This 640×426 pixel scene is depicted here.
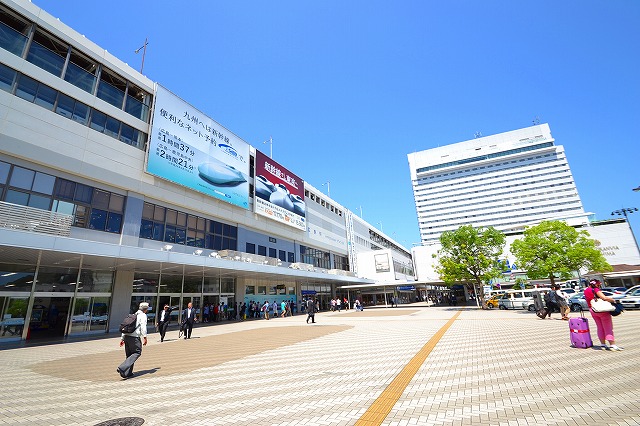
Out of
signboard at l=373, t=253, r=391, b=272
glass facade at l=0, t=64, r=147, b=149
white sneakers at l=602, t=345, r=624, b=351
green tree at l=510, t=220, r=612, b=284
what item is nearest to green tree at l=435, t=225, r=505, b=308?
green tree at l=510, t=220, r=612, b=284

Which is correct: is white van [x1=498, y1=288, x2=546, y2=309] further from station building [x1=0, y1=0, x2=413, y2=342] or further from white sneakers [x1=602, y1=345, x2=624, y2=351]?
white sneakers [x1=602, y1=345, x2=624, y2=351]

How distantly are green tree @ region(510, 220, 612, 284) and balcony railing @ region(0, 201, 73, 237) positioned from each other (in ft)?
100

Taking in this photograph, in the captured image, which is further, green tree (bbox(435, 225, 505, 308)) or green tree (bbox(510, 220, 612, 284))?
green tree (bbox(435, 225, 505, 308))

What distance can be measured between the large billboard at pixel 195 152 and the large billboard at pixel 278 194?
7.36 ft

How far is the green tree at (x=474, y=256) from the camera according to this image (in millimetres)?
28938

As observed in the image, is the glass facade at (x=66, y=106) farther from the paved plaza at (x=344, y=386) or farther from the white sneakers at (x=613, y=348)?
the white sneakers at (x=613, y=348)

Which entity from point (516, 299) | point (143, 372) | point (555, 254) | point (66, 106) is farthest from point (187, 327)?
point (516, 299)

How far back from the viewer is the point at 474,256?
2955 cm

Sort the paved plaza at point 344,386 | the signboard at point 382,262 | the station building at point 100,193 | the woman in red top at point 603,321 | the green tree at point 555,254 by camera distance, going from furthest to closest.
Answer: the signboard at point 382,262, the green tree at point 555,254, the station building at point 100,193, the woman in red top at point 603,321, the paved plaza at point 344,386

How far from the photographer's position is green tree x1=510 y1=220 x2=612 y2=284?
A: 22.4m

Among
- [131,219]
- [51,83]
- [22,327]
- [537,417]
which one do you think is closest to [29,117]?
[51,83]

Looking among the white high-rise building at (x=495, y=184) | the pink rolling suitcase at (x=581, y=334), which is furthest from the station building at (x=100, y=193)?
the white high-rise building at (x=495, y=184)

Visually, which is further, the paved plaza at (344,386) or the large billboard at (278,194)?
the large billboard at (278,194)

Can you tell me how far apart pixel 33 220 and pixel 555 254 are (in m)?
32.8
